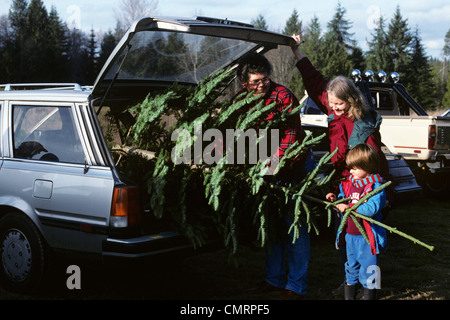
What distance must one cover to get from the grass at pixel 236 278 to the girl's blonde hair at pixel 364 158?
2.44ft

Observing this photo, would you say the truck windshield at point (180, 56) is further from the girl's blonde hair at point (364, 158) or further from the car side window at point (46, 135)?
the girl's blonde hair at point (364, 158)

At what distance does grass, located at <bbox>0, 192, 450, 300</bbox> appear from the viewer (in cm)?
440

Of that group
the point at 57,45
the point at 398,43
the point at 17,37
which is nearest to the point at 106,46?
the point at 57,45

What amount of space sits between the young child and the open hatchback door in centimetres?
123

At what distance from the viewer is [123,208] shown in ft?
12.1

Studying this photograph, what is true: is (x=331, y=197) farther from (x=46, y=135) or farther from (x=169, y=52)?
(x=46, y=135)

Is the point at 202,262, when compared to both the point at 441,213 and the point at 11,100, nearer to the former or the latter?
the point at 11,100

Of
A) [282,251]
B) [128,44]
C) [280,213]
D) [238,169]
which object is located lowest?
[282,251]

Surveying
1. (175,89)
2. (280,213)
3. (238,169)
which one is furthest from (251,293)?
(175,89)

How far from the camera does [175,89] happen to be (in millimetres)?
4176

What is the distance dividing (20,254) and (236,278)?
2.00m

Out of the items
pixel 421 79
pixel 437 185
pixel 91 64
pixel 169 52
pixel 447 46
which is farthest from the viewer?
pixel 447 46

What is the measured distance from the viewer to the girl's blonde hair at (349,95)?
4.01 m
